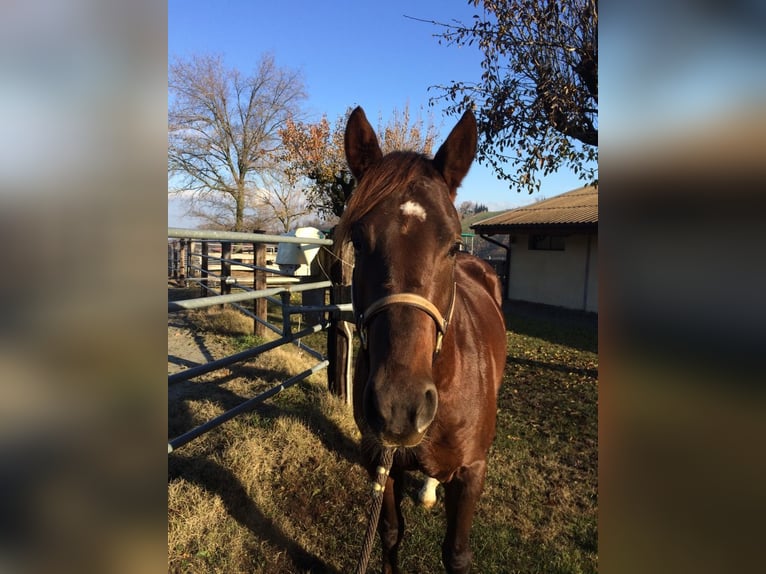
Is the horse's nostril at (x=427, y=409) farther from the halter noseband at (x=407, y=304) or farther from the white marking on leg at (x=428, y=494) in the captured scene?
the white marking on leg at (x=428, y=494)

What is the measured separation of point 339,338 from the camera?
4414 millimetres

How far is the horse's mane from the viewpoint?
1.71 meters

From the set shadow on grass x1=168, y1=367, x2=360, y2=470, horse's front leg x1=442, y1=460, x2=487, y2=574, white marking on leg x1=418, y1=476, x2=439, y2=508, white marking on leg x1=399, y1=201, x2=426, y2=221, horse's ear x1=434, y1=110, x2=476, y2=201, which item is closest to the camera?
white marking on leg x1=399, y1=201, x2=426, y2=221

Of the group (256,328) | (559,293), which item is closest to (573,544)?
(256,328)

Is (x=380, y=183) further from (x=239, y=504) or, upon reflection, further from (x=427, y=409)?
(x=239, y=504)

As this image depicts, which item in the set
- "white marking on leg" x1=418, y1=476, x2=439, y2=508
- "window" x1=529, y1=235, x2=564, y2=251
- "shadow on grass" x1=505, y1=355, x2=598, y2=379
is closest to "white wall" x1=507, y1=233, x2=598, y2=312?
"window" x1=529, y1=235, x2=564, y2=251

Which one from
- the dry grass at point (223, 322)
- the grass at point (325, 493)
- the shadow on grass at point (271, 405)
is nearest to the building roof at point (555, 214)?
the grass at point (325, 493)

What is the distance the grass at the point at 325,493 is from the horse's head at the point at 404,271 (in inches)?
65.9

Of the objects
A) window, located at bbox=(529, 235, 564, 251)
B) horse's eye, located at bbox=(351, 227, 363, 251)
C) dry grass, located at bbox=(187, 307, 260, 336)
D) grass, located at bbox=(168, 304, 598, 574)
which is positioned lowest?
grass, located at bbox=(168, 304, 598, 574)

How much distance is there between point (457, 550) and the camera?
2129mm

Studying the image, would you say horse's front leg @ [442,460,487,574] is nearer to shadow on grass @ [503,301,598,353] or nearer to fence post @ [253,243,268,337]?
fence post @ [253,243,268,337]
